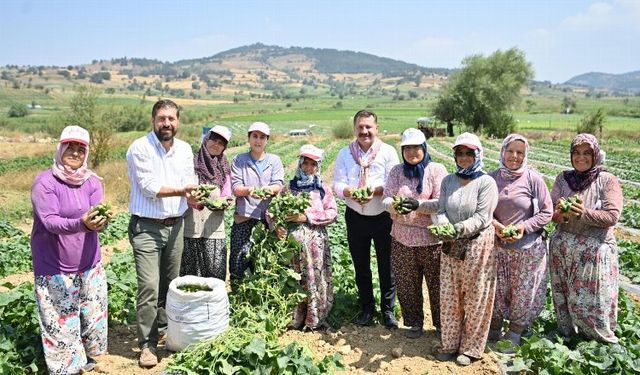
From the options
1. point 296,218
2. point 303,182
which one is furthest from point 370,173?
point 296,218

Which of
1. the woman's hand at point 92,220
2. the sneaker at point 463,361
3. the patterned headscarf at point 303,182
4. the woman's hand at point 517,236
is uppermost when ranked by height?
the patterned headscarf at point 303,182

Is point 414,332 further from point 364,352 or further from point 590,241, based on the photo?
point 590,241

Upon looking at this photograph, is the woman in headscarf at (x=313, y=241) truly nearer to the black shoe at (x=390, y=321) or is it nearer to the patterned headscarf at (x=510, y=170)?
the black shoe at (x=390, y=321)

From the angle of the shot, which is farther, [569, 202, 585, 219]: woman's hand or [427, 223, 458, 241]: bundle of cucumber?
[569, 202, 585, 219]: woman's hand

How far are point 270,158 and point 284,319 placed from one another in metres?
1.70

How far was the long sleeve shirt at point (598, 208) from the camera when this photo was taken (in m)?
4.17

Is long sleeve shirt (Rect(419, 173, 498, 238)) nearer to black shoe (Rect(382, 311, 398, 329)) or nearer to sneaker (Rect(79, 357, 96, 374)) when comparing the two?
black shoe (Rect(382, 311, 398, 329))

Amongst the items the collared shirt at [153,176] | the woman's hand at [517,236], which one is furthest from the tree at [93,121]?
the woman's hand at [517,236]

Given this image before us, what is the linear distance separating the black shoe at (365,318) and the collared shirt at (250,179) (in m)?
1.58

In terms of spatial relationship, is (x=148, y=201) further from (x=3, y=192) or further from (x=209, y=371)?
(x=3, y=192)

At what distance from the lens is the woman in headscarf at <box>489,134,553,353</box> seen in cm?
429

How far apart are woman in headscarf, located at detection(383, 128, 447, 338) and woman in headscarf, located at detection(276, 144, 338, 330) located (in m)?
0.69

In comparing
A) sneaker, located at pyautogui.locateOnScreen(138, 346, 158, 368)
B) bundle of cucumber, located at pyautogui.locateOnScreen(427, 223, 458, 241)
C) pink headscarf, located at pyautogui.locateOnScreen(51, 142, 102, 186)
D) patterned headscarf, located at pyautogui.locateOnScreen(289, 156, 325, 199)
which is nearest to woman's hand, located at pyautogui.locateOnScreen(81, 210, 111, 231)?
pink headscarf, located at pyautogui.locateOnScreen(51, 142, 102, 186)

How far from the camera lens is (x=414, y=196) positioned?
4605 millimetres
